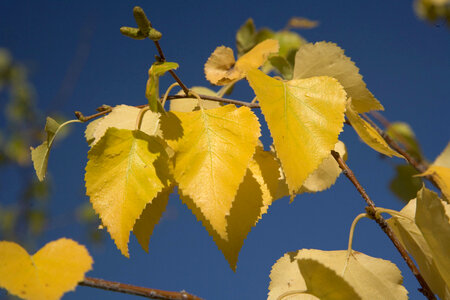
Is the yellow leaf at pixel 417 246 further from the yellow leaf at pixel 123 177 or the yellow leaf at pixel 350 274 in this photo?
the yellow leaf at pixel 123 177

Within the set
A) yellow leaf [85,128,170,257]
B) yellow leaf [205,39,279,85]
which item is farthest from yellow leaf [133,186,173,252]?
yellow leaf [205,39,279,85]

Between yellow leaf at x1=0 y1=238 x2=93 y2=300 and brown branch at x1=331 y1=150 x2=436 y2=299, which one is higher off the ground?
yellow leaf at x1=0 y1=238 x2=93 y2=300

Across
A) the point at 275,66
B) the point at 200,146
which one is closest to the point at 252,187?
the point at 200,146

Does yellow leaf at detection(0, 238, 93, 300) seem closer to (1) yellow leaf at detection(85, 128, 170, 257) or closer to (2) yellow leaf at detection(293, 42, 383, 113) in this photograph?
→ (1) yellow leaf at detection(85, 128, 170, 257)

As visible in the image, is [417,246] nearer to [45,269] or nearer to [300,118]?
[300,118]

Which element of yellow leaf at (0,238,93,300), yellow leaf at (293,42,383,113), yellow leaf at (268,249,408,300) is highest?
yellow leaf at (293,42,383,113)

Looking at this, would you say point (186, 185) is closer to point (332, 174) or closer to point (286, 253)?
point (286, 253)

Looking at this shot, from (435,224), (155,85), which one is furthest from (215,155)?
(435,224)

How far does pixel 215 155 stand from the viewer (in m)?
0.29

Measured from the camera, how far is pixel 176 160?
11.5 inches

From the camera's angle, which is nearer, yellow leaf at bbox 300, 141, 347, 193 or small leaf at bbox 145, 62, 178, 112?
small leaf at bbox 145, 62, 178, 112

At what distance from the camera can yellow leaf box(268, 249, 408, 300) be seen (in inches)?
13.7

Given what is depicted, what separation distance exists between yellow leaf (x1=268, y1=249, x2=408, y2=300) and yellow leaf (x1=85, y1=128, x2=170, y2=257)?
0.46ft

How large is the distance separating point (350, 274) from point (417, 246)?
0.07 m
